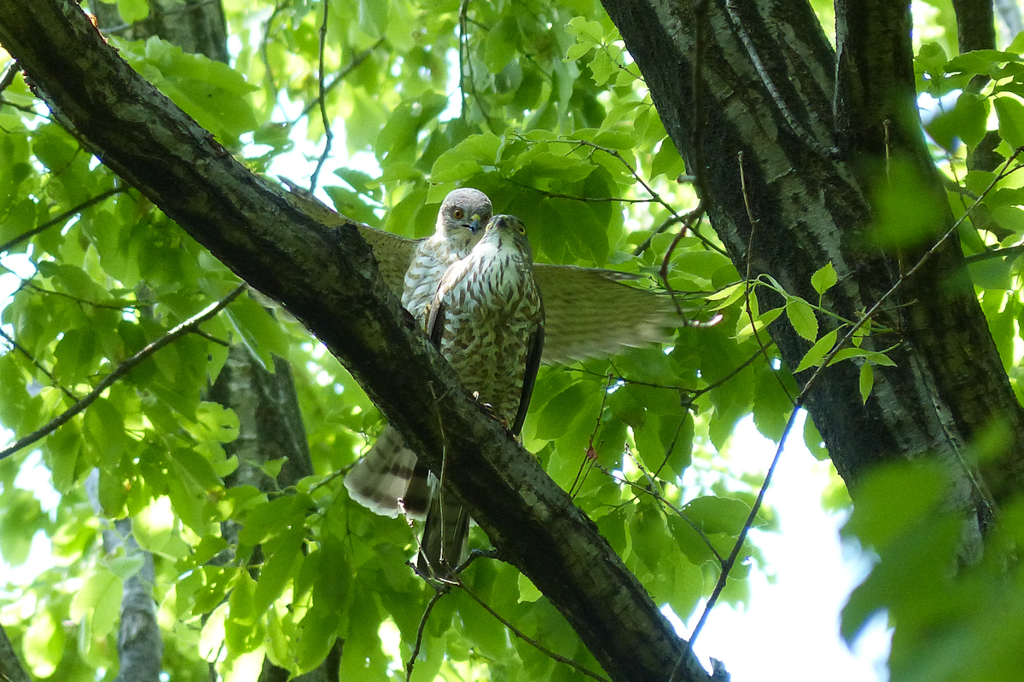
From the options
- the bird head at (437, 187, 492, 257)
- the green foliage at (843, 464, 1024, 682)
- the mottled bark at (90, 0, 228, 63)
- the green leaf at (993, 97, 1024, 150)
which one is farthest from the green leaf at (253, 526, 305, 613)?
the mottled bark at (90, 0, 228, 63)

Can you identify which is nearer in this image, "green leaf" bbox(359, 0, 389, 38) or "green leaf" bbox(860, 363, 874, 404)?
"green leaf" bbox(860, 363, 874, 404)

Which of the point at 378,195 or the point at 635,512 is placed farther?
the point at 378,195

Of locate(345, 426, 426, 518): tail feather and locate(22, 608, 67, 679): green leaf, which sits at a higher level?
locate(345, 426, 426, 518): tail feather

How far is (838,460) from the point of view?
2.15m

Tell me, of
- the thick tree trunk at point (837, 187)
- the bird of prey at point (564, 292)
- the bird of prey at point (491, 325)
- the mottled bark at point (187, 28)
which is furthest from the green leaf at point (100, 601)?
the mottled bark at point (187, 28)

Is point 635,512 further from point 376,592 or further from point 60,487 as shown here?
point 60,487

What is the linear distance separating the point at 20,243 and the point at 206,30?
252cm

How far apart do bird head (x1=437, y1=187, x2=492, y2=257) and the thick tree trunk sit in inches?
67.5

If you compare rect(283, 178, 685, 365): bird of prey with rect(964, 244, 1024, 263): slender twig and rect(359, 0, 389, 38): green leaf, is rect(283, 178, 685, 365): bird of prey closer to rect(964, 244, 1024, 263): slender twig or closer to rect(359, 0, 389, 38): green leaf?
rect(359, 0, 389, 38): green leaf

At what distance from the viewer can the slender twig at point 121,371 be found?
2.88 meters

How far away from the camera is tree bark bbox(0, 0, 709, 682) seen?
1677 millimetres

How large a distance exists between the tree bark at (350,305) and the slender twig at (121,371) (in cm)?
120

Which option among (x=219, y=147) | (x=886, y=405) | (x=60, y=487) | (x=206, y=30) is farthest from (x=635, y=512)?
(x=206, y=30)

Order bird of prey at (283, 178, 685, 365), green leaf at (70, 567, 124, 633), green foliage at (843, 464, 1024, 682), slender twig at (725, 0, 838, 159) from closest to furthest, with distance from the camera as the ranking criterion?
green foliage at (843, 464, 1024, 682) → slender twig at (725, 0, 838, 159) → bird of prey at (283, 178, 685, 365) → green leaf at (70, 567, 124, 633)
